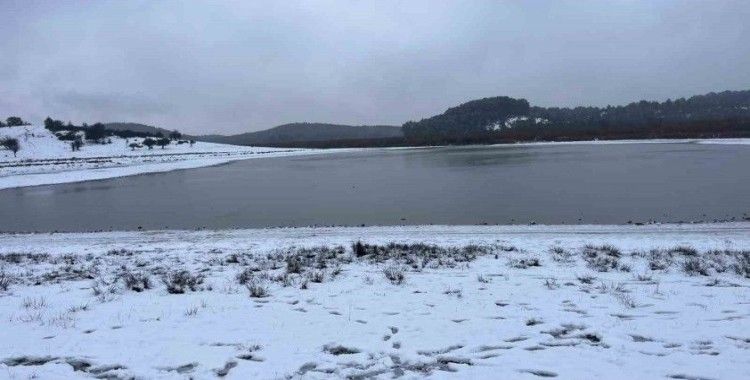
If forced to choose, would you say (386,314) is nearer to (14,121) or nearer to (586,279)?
(586,279)

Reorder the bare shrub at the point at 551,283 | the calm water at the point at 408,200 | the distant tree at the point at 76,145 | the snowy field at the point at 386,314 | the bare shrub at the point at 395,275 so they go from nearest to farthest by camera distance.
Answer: the snowy field at the point at 386,314 → the bare shrub at the point at 551,283 → the bare shrub at the point at 395,275 → the calm water at the point at 408,200 → the distant tree at the point at 76,145

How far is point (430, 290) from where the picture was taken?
28.8 ft

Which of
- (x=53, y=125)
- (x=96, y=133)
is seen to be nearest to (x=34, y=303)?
(x=96, y=133)

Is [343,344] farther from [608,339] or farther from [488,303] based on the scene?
[608,339]

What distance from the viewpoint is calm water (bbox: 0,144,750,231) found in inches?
843

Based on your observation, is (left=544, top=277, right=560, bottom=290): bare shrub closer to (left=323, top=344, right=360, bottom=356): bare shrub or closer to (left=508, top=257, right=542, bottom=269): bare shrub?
(left=508, top=257, right=542, bottom=269): bare shrub

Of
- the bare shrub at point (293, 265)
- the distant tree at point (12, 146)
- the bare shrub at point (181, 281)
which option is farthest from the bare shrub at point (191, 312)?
the distant tree at point (12, 146)

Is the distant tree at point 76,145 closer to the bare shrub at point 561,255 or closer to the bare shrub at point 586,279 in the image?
the bare shrub at point 561,255

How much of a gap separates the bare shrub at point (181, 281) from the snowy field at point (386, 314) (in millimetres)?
51

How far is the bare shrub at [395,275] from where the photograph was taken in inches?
372

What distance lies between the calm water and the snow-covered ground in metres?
12.3

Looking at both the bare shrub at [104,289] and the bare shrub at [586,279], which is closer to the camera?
the bare shrub at [104,289]

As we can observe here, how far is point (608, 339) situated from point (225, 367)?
4531 mm

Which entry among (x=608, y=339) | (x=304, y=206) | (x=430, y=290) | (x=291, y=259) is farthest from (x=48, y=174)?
(x=608, y=339)
